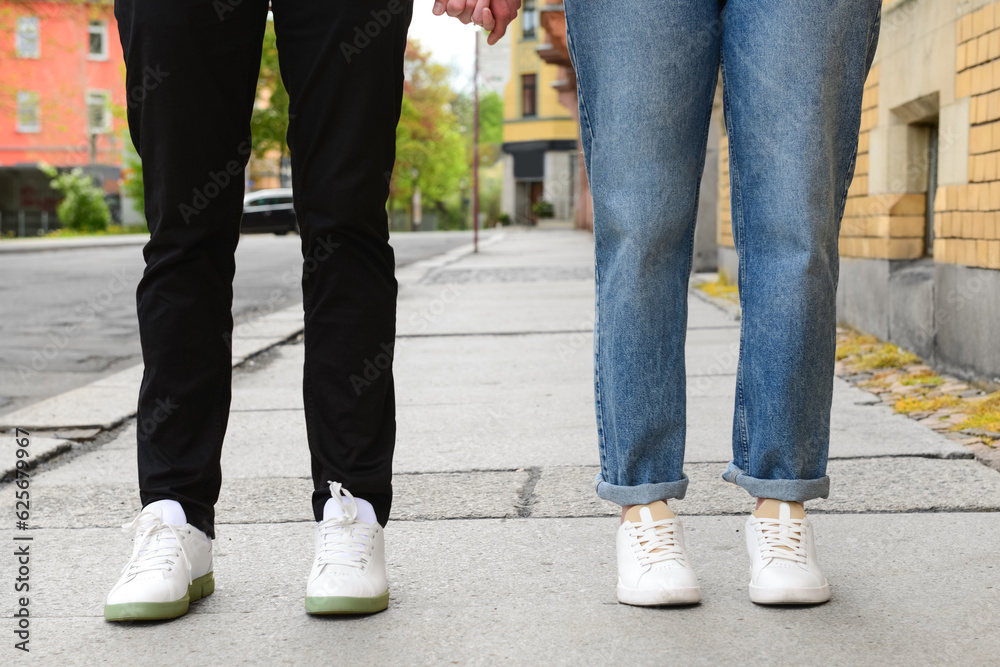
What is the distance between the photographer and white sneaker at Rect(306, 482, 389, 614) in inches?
73.3

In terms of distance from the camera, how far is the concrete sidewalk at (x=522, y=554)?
1.71m

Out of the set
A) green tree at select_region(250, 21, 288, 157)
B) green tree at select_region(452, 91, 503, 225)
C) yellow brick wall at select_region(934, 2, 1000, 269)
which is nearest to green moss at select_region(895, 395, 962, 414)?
yellow brick wall at select_region(934, 2, 1000, 269)

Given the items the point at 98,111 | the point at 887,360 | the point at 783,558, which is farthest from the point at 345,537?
the point at 98,111

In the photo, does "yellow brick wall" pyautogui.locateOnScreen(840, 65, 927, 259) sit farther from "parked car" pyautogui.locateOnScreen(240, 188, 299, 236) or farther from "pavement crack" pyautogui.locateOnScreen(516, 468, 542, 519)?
"parked car" pyautogui.locateOnScreen(240, 188, 299, 236)

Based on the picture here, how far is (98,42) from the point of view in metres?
42.0

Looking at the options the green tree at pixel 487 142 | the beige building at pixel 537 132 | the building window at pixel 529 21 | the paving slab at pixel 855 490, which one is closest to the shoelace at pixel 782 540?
the paving slab at pixel 855 490

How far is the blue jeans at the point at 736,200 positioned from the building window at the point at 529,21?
4661cm

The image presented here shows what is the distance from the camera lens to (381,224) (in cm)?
199

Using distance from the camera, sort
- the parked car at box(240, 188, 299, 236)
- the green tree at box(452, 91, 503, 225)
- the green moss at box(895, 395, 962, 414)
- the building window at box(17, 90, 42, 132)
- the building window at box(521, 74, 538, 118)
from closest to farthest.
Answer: the green moss at box(895, 395, 962, 414), the building window at box(17, 90, 42, 132), the parked car at box(240, 188, 299, 236), the building window at box(521, 74, 538, 118), the green tree at box(452, 91, 503, 225)

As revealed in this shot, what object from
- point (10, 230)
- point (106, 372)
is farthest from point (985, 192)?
point (10, 230)

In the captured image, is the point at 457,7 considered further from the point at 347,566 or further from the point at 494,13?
the point at 347,566

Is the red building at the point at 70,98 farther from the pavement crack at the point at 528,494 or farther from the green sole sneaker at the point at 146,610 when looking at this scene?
the green sole sneaker at the point at 146,610

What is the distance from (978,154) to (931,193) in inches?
47.7

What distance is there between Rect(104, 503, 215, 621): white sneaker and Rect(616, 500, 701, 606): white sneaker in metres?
0.74
